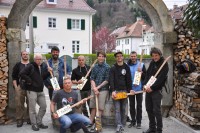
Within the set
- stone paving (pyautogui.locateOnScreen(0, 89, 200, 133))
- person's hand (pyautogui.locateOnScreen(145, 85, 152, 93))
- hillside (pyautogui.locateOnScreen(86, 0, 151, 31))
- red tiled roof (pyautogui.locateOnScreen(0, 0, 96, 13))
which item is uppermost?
hillside (pyautogui.locateOnScreen(86, 0, 151, 31))

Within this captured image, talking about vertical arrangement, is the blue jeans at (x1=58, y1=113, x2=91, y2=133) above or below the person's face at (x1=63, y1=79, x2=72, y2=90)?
below

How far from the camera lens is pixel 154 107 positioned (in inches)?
249

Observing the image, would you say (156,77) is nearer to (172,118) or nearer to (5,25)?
(172,118)

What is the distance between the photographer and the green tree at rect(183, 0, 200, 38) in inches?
153

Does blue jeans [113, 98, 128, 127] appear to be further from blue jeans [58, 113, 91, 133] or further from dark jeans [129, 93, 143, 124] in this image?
blue jeans [58, 113, 91, 133]

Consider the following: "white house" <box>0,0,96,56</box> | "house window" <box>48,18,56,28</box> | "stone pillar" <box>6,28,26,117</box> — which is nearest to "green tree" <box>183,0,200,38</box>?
"stone pillar" <box>6,28,26,117</box>

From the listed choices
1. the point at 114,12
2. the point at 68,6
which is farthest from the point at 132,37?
the point at 68,6

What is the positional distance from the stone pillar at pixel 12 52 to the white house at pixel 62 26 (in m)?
26.0

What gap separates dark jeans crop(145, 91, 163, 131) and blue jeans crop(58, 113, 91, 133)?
1365mm

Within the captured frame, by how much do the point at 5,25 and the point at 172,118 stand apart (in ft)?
16.5

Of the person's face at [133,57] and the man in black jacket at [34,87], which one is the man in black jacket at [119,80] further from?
the man in black jacket at [34,87]

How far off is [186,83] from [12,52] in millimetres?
4414

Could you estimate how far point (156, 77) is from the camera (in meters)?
6.40

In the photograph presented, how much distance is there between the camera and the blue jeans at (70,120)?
6211mm
